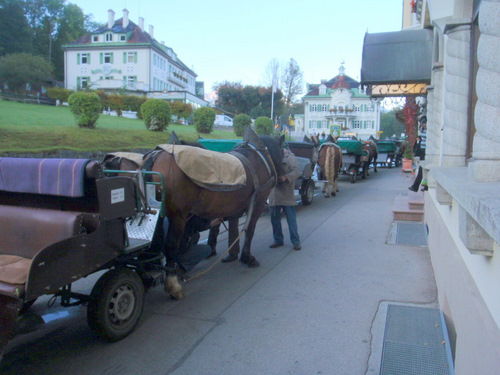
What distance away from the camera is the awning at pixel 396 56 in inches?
301

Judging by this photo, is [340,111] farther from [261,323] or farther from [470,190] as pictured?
[470,190]

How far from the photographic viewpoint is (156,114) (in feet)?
65.7

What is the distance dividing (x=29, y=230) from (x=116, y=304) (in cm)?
103

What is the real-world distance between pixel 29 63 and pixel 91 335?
4887 centimetres

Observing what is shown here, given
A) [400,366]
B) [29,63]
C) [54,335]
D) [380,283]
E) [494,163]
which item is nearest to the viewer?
[494,163]

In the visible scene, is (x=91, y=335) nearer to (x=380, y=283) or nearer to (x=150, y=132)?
(x=380, y=283)

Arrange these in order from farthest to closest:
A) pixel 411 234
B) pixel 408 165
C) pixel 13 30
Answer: pixel 13 30 < pixel 408 165 < pixel 411 234

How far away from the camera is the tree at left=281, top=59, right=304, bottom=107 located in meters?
59.3

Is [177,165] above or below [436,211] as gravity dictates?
above

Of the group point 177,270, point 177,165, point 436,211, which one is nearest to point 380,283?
point 436,211

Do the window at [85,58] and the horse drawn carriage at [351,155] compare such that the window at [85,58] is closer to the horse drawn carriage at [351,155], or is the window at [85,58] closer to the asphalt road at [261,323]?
the horse drawn carriage at [351,155]

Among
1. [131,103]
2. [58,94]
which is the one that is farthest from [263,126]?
[58,94]

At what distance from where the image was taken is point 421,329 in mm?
4293

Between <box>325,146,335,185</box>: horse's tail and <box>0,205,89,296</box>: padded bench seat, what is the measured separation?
36.4 feet
